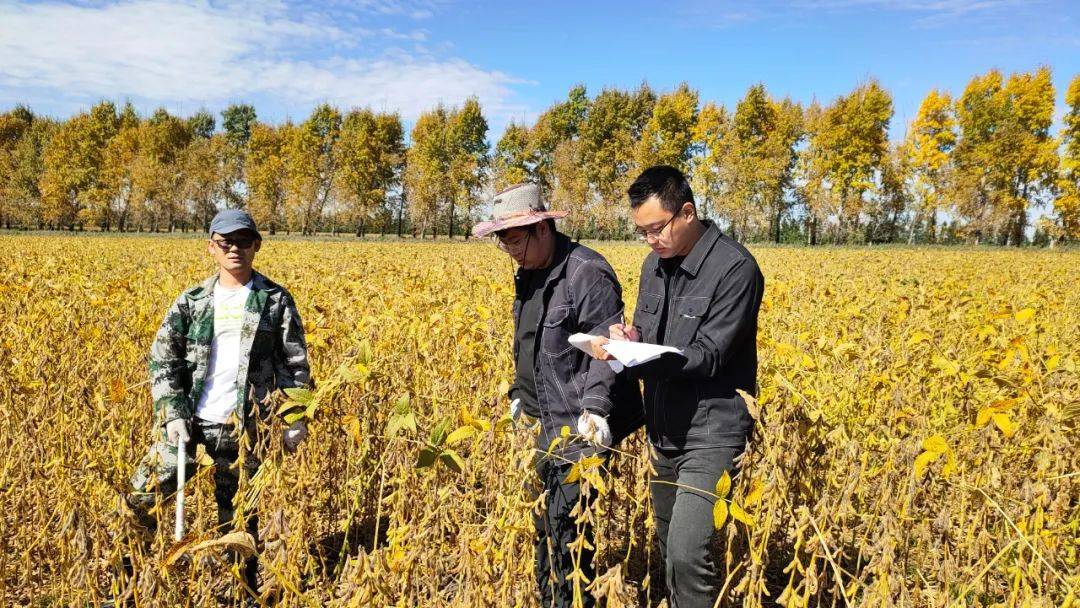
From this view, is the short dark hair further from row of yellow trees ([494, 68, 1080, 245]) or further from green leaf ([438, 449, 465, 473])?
row of yellow trees ([494, 68, 1080, 245])

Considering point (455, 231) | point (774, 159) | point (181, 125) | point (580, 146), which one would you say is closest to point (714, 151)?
point (774, 159)

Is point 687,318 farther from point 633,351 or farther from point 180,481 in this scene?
point 180,481

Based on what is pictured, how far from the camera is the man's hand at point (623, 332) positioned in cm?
226

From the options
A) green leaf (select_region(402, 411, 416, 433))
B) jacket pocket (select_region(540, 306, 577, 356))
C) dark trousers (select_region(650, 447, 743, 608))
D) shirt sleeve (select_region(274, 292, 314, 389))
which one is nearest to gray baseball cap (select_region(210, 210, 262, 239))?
shirt sleeve (select_region(274, 292, 314, 389))

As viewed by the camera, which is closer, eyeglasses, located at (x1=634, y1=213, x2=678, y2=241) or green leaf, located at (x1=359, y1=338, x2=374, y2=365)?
green leaf, located at (x1=359, y1=338, x2=374, y2=365)

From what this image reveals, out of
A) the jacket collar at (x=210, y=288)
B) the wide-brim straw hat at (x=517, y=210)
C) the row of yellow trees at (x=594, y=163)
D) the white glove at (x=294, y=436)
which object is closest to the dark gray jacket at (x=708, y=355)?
the wide-brim straw hat at (x=517, y=210)

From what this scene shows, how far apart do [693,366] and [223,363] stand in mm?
1870

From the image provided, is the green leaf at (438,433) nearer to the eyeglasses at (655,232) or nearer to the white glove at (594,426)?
the white glove at (594,426)

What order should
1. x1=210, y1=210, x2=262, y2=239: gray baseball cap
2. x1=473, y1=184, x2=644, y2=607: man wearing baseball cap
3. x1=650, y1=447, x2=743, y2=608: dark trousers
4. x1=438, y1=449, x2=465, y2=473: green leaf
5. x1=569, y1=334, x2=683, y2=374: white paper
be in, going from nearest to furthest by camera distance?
x1=438, y1=449, x2=465, y2=473: green leaf → x1=569, y1=334, x2=683, y2=374: white paper → x1=650, y1=447, x2=743, y2=608: dark trousers → x1=473, y1=184, x2=644, y2=607: man wearing baseball cap → x1=210, y1=210, x2=262, y2=239: gray baseball cap

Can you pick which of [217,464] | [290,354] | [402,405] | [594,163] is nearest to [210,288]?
[290,354]

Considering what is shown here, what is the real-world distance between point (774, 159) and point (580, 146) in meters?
12.5

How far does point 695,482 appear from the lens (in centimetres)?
209

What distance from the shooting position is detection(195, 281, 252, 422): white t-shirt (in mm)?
2670

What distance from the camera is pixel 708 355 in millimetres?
2041
